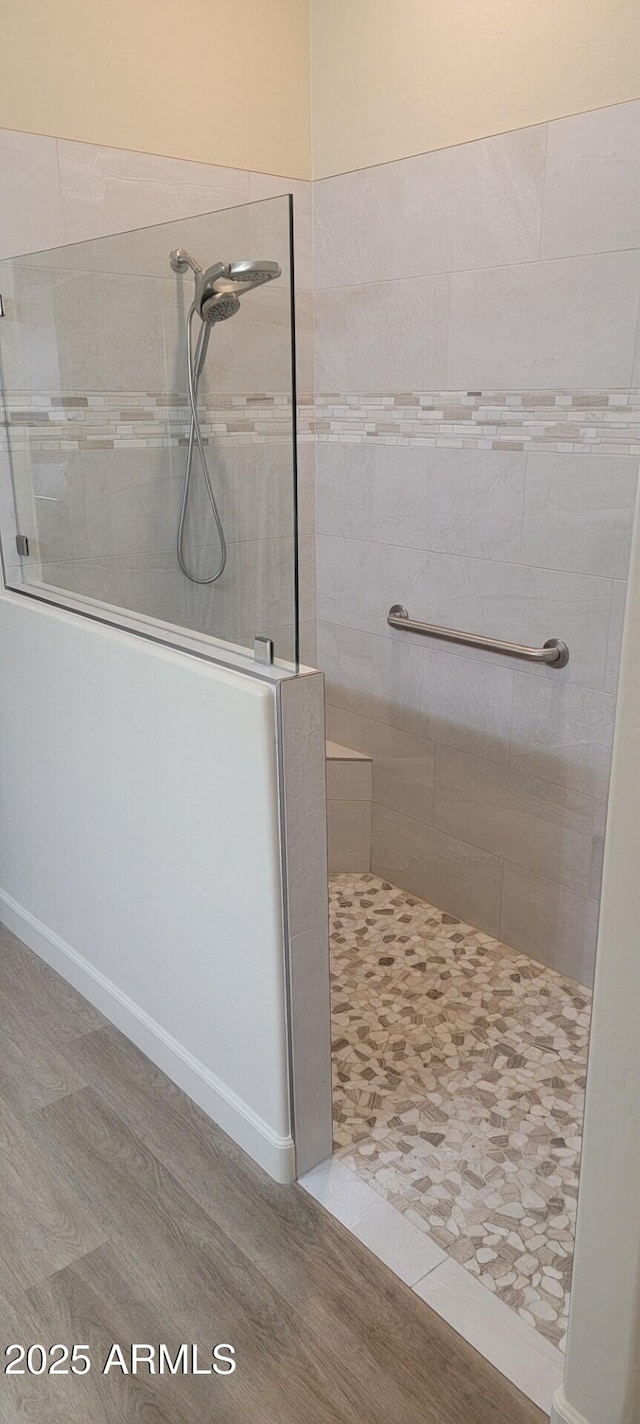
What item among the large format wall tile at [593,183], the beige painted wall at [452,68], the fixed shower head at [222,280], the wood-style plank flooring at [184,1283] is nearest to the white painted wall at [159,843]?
the wood-style plank flooring at [184,1283]

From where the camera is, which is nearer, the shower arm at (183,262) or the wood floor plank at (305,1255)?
the wood floor plank at (305,1255)

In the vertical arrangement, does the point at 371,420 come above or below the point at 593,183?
below

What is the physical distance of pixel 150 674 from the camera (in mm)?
1922

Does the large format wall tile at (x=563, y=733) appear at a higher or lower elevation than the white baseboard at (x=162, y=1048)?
higher

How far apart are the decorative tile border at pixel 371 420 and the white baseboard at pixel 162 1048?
1261 mm

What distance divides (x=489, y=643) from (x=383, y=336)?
0.92 meters

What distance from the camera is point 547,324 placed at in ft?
7.38

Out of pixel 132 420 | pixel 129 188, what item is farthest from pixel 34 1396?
pixel 129 188

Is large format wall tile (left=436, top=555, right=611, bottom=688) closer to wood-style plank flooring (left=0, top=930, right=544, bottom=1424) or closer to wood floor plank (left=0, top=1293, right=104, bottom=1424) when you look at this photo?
wood-style plank flooring (left=0, top=930, right=544, bottom=1424)

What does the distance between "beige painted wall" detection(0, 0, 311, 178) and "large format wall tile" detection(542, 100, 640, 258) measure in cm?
94

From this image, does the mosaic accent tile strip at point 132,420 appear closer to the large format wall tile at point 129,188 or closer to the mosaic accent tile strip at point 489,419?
the large format wall tile at point 129,188

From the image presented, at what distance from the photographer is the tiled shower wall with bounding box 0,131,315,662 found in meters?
1.68

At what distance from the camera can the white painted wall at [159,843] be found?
1767 mm

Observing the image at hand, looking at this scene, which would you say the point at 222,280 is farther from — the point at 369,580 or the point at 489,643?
the point at 369,580
